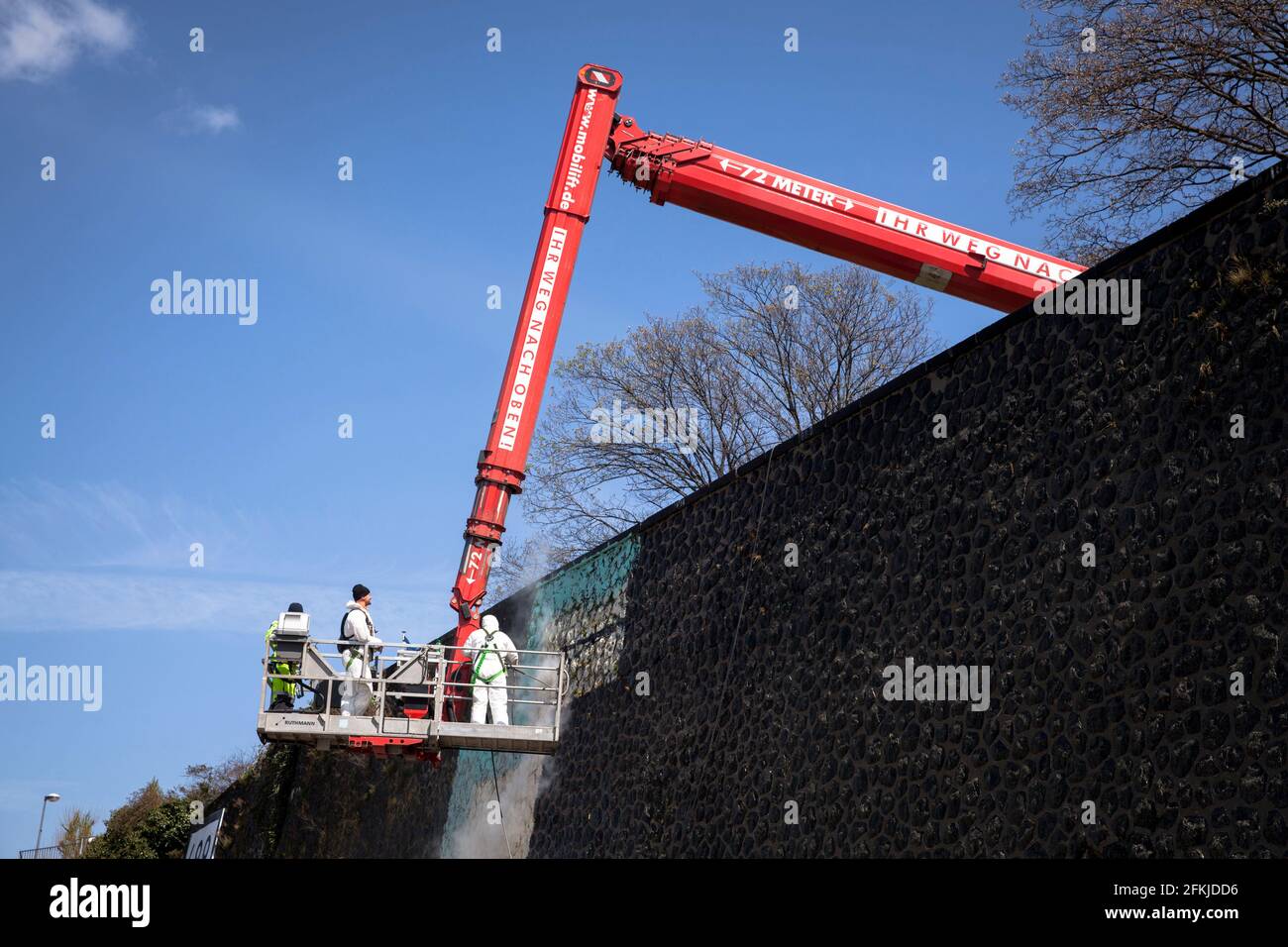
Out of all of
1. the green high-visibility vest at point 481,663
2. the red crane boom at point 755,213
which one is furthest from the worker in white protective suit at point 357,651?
the red crane boom at point 755,213

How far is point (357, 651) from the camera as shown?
1419cm

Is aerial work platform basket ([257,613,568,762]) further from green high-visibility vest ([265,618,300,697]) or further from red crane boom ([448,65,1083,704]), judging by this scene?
red crane boom ([448,65,1083,704])

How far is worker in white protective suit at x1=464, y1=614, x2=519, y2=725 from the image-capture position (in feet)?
46.8

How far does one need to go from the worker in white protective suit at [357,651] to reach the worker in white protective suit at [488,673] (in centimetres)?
103

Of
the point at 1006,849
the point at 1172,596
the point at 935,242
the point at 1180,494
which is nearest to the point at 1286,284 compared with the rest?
the point at 1180,494

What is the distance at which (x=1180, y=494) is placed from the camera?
9070 millimetres

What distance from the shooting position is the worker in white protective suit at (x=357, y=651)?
13750mm

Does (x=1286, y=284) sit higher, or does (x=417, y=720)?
(x=1286, y=284)
